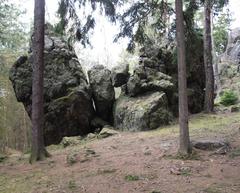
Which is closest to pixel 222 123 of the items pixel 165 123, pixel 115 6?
pixel 165 123

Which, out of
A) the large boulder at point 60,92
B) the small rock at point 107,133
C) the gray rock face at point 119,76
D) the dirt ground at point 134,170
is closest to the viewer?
the dirt ground at point 134,170

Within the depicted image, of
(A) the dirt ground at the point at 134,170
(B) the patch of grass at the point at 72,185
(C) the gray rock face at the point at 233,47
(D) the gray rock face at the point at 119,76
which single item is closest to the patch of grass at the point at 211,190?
(A) the dirt ground at the point at 134,170

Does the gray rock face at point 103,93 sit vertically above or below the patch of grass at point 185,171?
above

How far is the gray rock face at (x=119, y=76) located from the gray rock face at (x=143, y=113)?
4.19 ft

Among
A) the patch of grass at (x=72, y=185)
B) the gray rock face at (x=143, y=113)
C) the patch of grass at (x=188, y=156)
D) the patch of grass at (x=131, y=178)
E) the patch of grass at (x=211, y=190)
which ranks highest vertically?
the gray rock face at (x=143, y=113)

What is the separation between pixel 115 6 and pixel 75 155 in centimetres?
549

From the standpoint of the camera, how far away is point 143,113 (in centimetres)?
1384

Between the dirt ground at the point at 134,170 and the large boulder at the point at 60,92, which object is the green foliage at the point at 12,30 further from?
the dirt ground at the point at 134,170

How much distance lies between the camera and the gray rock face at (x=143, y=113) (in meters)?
13.9

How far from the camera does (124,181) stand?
25.5ft

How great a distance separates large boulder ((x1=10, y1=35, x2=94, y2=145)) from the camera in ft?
49.5

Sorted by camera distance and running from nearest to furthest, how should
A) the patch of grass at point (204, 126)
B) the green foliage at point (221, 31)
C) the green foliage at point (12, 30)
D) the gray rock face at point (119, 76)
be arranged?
the patch of grass at point (204, 126) → the gray rock face at point (119, 76) → the green foliage at point (12, 30) → the green foliage at point (221, 31)

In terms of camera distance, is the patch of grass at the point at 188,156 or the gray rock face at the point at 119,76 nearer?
the patch of grass at the point at 188,156

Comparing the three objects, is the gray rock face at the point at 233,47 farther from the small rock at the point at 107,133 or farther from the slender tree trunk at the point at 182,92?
the slender tree trunk at the point at 182,92
